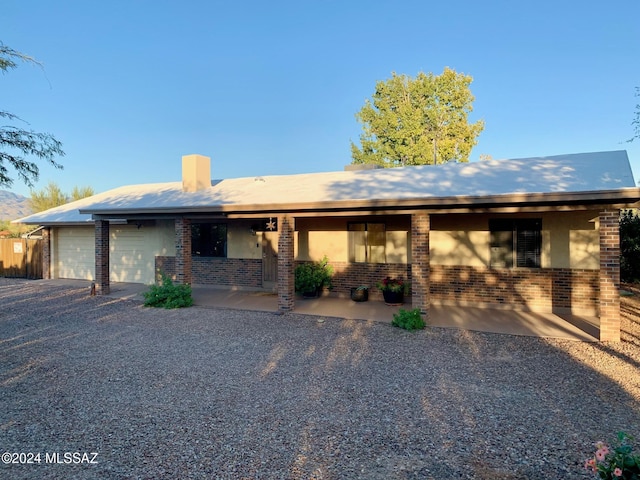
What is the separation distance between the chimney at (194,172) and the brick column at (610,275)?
11666mm

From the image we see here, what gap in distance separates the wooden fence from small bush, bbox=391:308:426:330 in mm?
16644

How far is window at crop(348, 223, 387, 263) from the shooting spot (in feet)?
40.2

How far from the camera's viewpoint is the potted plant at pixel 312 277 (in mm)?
12430

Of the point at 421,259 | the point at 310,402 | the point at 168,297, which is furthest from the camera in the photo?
the point at 168,297

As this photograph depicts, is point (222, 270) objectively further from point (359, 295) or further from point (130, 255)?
point (359, 295)

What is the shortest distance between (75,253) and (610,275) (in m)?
18.4

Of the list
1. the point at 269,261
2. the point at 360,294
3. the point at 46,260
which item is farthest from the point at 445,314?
the point at 46,260

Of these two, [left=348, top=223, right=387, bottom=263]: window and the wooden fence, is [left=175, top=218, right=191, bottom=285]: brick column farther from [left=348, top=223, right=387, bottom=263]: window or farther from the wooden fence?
the wooden fence

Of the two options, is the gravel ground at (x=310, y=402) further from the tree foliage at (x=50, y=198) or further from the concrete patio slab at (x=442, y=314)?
the tree foliage at (x=50, y=198)

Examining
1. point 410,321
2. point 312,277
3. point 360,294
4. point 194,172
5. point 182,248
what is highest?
point 194,172

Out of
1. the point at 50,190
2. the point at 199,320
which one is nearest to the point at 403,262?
the point at 199,320

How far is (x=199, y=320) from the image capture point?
31.8 feet

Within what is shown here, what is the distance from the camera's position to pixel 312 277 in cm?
1242

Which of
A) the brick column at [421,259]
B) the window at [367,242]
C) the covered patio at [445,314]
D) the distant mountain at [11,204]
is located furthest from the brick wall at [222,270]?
the distant mountain at [11,204]
